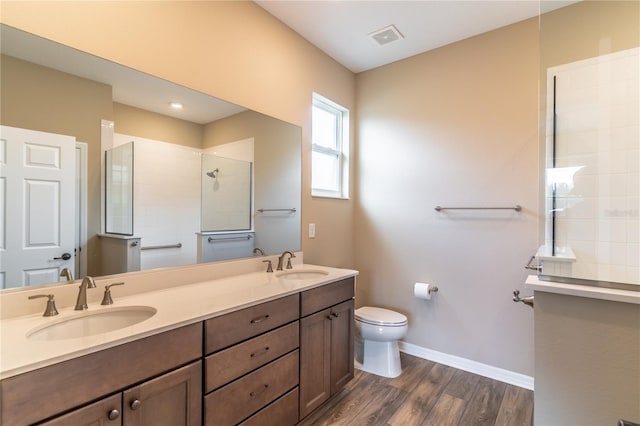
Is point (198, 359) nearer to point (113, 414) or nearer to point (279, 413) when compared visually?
point (113, 414)

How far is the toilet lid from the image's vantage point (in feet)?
→ 7.79

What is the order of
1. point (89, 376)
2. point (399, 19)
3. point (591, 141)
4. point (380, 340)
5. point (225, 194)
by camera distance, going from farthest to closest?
point (380, 340) < point (399, 19) < point (225, 194) < point (591, 141) < point (89, 376)

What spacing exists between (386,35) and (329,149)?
1.06m

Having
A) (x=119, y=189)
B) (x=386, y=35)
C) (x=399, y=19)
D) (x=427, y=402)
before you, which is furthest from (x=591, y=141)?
(x=119, y=189)

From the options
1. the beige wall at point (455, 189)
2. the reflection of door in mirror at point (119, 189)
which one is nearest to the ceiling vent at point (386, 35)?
the beige wall at point (455, 189)

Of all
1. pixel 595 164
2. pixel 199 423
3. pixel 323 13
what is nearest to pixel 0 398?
pixel 199 423

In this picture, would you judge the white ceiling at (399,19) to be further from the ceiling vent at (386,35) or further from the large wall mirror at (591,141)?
the large wall mirror at (591,141)

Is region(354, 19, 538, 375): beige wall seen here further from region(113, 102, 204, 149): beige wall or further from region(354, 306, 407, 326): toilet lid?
region(113, 102, 204, 149): beige wall

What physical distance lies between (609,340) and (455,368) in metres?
1.48

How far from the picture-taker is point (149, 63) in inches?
61.4

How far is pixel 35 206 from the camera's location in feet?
4.02

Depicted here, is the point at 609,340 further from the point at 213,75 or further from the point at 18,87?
the point at 18,87

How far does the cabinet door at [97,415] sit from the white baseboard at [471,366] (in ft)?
7.79

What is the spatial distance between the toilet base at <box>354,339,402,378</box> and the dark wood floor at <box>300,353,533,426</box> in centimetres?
5
